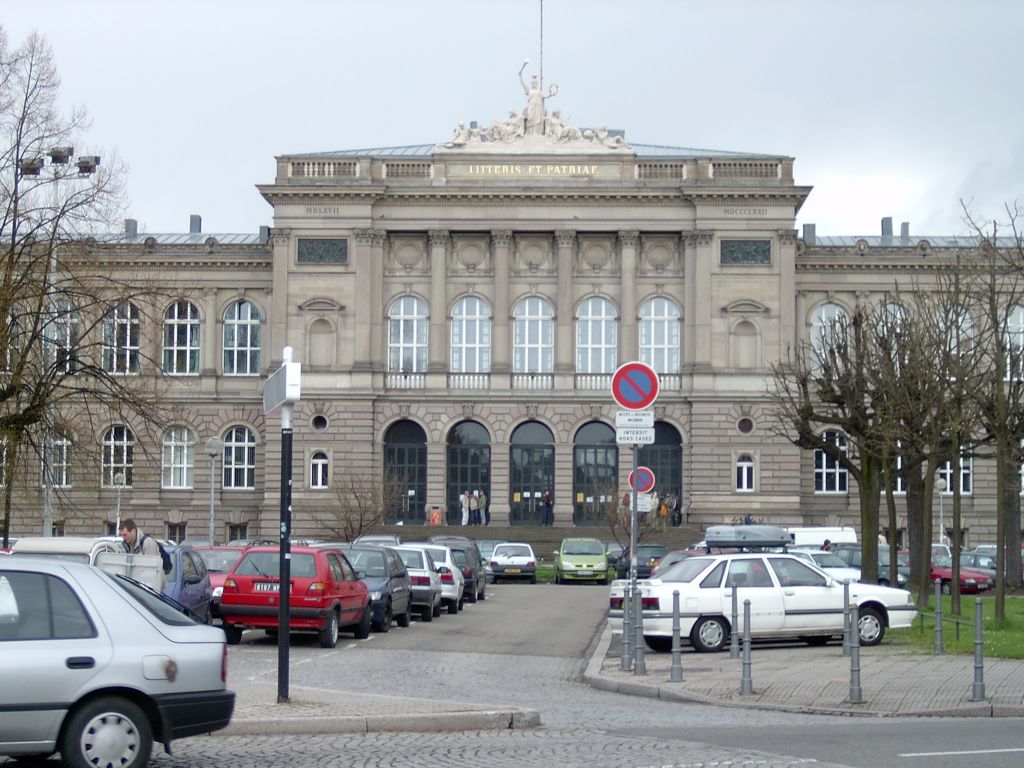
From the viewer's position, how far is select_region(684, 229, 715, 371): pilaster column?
233ft

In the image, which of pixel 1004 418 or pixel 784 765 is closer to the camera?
pixel 784 765

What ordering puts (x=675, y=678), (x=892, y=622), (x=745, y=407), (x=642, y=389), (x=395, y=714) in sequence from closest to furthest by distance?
(x=395, y=714), (x=675, y=678), (x=642, y=389), (x=892, y=622), (x=745, y=407)

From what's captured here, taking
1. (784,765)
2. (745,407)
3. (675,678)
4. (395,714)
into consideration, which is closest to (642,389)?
(675,678)

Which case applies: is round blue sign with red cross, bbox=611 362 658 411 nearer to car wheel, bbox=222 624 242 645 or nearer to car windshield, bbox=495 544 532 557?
car wheel, bbox=222 624 242 645

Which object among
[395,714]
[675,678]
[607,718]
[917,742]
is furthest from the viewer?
[675,678]

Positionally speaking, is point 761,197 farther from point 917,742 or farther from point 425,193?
point 917,742

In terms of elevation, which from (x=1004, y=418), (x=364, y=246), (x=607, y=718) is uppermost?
(x=364, y=246)

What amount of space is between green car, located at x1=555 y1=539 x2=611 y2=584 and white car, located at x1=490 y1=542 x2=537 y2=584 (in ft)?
3.57

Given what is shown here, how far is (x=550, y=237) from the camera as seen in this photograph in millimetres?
73062

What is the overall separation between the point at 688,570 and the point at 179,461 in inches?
2130

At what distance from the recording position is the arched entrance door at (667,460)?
7256 cm

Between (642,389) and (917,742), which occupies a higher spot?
(642,389)

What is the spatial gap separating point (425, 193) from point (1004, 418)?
4666 cm

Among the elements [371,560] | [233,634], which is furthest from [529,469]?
[233,634]
